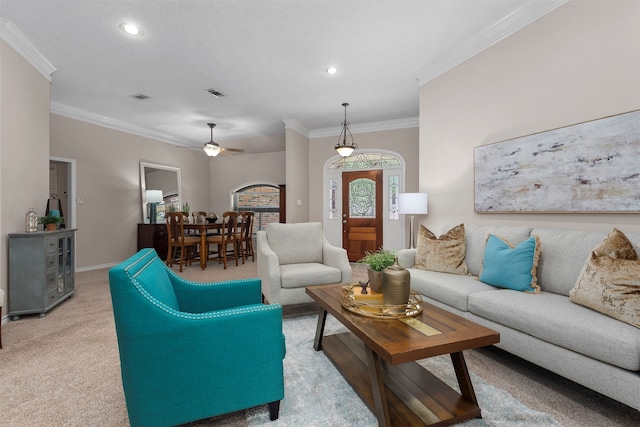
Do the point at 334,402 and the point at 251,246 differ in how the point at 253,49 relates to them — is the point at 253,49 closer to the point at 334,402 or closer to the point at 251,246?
the point at 334,402

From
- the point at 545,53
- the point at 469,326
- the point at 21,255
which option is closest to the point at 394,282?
the point at 469,326

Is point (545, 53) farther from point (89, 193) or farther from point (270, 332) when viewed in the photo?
point (89, 193)

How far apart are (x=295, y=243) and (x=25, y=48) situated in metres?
3.50

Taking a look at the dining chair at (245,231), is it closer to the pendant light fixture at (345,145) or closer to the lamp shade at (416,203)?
the pendant light fixture at (345,145)

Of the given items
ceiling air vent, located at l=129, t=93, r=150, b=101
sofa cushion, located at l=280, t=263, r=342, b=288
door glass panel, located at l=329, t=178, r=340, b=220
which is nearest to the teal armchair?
sofa cushion, located at l=280, t=263, r=342, b=288

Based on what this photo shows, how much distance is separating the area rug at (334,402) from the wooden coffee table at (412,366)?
75 mm

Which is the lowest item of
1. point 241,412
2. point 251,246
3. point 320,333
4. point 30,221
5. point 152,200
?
point 241,412

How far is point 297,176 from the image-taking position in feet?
19.9

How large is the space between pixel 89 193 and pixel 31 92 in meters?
2.46

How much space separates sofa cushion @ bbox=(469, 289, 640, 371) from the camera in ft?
4.52

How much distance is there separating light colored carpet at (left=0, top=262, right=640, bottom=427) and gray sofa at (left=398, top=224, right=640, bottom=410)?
0.18 meters

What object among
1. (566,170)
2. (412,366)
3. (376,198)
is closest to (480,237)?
(566,170)

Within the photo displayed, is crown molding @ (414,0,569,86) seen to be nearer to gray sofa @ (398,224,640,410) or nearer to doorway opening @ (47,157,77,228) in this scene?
gray sofa @ (398,224,640,410)

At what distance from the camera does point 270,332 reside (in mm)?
1387
